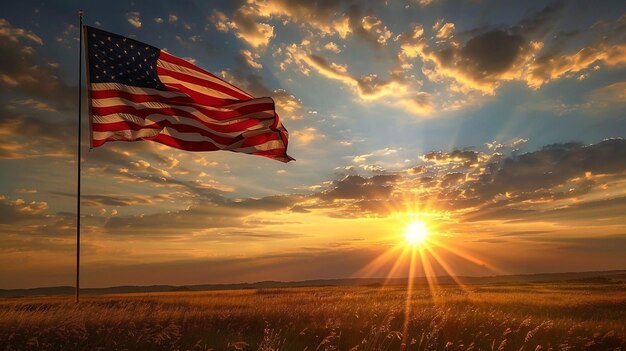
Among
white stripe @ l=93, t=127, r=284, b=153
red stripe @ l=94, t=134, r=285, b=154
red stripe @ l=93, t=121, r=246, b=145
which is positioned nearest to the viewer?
red stripe @ l=93, t=121, r=246, b=145

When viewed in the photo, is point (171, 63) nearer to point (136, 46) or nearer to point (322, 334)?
point (136, 46)

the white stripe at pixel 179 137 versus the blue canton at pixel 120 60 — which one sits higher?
the blue canton at pixel 120 60

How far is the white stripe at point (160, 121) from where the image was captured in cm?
1217

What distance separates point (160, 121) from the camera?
41.5 feet

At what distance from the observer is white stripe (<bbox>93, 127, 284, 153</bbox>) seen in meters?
12.2

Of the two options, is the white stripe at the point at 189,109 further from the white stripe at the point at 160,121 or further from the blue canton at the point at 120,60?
the blue canton at the point at 120,60

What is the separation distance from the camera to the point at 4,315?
11.3m

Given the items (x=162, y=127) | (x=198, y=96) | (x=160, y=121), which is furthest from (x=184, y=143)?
(x=198, y=96)

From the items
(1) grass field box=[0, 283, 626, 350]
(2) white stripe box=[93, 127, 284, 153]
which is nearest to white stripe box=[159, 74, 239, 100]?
(2) white stripe box=[93, 127, 284, 153]

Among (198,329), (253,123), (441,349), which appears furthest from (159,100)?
(441,349)

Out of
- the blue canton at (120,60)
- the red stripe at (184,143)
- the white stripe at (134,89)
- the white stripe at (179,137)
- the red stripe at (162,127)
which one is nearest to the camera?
the red stripe at (162,127)

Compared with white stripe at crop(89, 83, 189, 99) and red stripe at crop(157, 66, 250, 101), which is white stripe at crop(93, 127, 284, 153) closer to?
white stripe at crop(89, 83, 189, 99)

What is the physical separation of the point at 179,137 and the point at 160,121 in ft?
2.05

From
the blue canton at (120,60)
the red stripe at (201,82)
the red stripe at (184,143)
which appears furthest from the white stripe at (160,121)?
the red stripe at (201,82)
